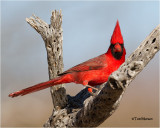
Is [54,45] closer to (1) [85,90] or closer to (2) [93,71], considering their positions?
(2) [93,71]

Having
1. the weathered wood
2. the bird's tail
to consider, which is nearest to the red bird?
the bird's tail

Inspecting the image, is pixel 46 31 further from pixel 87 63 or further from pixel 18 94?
pixel 18 94

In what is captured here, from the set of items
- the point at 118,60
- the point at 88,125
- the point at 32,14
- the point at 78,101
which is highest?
the point at 32,14

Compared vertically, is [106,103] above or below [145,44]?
below

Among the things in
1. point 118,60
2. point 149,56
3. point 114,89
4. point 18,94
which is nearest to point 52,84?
point 18,94

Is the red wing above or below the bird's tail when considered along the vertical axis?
above

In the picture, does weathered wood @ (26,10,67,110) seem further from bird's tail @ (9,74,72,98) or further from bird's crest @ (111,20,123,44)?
bird's crest @ (111,20,123,44)

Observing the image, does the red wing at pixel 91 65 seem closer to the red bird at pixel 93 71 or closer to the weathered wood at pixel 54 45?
the red bird at pixel 93 71
